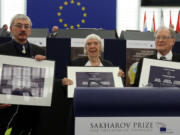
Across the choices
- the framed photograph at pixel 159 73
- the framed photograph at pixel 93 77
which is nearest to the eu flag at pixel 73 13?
the framed photograph at pixel 93 77

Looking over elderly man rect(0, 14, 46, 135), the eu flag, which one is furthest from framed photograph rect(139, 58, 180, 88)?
the eu flag

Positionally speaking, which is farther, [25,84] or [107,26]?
[107,26]

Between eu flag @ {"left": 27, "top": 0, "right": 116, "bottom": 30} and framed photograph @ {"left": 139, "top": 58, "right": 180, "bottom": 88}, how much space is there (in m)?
8.11

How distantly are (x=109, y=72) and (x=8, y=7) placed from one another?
29.1ft

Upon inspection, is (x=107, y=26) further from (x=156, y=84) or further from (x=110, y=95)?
(x=110, y=95)

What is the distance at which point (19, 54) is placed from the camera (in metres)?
2.45

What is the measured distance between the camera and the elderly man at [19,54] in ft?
8.00

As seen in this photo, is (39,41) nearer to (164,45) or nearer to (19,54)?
(19,54)

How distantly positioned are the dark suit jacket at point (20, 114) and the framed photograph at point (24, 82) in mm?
221

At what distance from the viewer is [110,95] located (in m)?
0.77

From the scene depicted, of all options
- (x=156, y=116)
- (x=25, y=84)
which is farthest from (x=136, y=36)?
(x=156, y=116)

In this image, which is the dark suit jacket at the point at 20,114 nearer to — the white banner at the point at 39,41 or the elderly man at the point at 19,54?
the elderly man at the point at 19,54

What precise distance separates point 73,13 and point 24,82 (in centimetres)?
844

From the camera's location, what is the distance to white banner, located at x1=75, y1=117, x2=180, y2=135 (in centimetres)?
78
